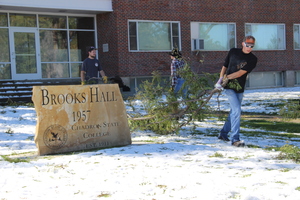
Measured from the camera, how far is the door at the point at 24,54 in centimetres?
1880

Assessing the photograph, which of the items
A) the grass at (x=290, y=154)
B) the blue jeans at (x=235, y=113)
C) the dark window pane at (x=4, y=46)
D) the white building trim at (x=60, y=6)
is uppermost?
the white building trim at (x=60, y=6)

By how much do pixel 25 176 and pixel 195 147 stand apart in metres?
2.85

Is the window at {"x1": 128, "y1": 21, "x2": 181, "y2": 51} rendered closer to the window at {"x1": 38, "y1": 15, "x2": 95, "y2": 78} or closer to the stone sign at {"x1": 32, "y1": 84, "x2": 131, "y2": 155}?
the window at {"x1": 38, "y1": 15, "x2": 95, "y2": 78}

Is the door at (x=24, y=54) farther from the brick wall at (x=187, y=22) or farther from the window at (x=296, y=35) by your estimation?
the window at (x=296, y=35)

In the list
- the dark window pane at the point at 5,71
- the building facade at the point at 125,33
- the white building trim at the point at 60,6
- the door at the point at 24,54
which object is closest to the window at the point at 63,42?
the building facade at the point at 125,33

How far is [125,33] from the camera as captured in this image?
794 inches

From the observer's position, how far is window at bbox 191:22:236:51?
22156mm

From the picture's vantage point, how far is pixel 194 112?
26.0 ft

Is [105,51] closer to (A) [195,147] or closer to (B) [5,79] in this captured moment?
(B) [5,79]

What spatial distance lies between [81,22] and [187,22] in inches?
208

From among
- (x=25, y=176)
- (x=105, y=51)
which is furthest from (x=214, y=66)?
(x=25, y=176)

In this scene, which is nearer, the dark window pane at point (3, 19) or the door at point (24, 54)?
the dark window pane at point (3, 19)

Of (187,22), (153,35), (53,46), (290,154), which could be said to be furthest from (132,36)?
(290,154)

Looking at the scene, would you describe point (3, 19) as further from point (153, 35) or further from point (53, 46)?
point (153, 35)
